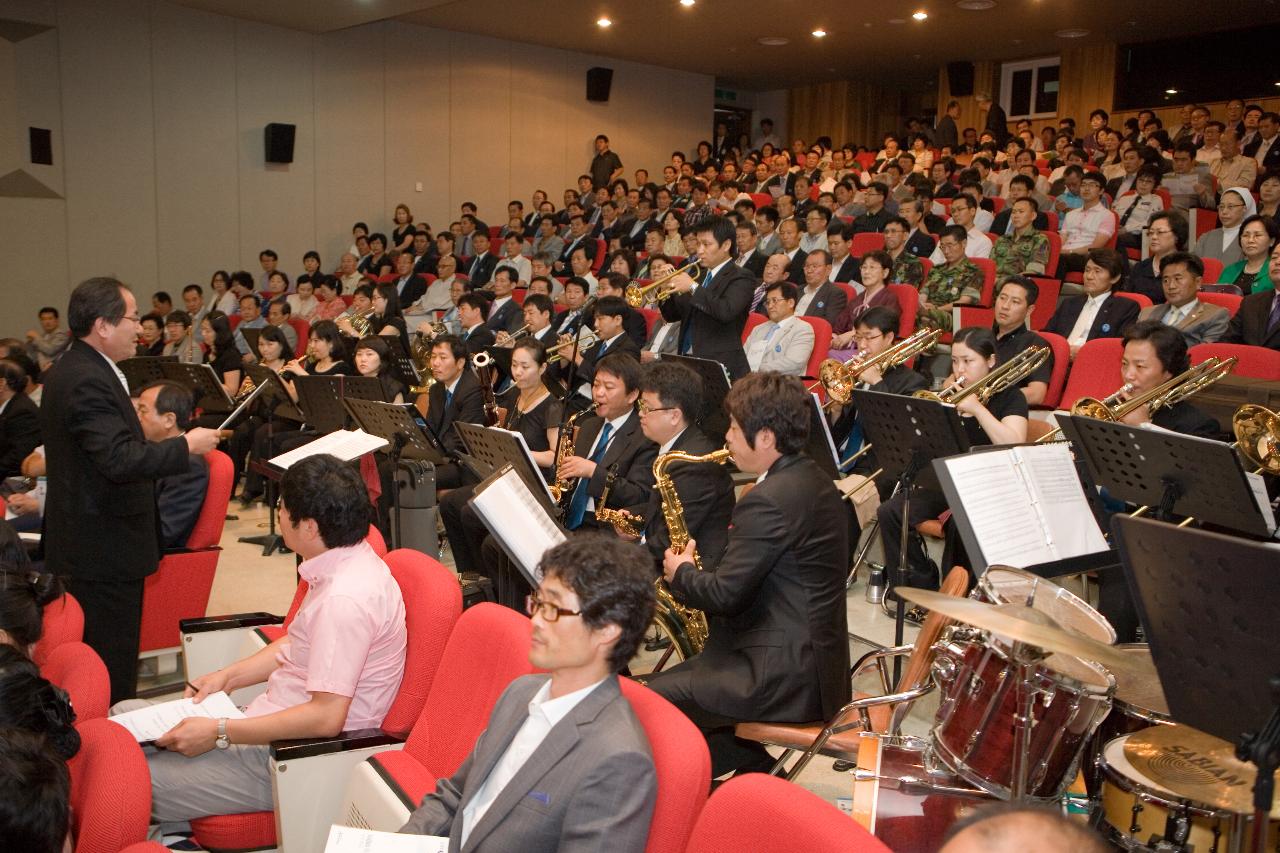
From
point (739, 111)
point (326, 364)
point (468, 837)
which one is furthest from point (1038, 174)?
point (468, 837)

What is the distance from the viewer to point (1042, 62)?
16734 mm

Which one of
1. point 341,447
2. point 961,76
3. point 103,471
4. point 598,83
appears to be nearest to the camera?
point 103,471

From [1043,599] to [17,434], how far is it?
16.2ft

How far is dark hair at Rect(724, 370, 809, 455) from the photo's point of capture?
290 cm

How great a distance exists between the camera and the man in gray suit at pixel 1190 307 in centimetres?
577

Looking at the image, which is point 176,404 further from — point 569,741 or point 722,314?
point 569,741

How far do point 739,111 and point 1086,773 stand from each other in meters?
19.0

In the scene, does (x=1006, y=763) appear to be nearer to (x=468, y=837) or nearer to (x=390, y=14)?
(x=468, y=837)

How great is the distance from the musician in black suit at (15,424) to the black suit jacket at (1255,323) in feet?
20.6

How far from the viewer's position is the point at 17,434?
523 centimetres

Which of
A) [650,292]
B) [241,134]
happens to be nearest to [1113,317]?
[650,292]

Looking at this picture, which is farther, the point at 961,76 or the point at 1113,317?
the point at 961,76

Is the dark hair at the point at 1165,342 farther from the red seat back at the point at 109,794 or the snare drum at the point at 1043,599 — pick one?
the red seat back at the point at 109,794

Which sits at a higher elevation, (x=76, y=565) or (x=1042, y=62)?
(x=1042, y=62)
